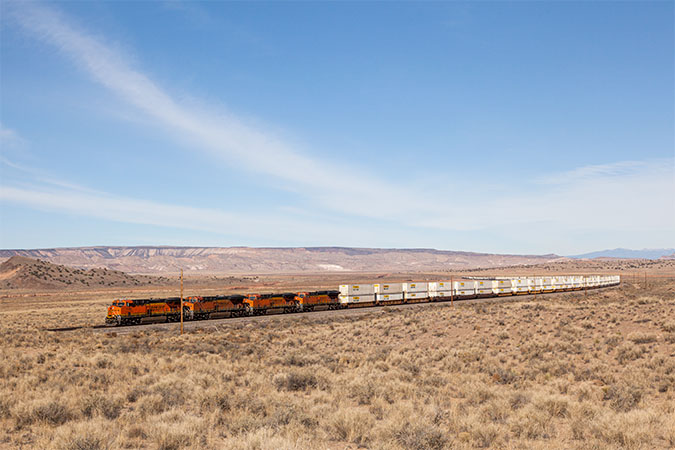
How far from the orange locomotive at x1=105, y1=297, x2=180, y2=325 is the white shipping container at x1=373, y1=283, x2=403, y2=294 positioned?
24305mm

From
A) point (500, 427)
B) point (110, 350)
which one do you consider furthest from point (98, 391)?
point (500, 427)

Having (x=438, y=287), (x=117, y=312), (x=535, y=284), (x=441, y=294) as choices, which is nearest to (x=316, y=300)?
(x=438, y=287)

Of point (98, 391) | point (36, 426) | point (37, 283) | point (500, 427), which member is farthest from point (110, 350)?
point (37, 283)

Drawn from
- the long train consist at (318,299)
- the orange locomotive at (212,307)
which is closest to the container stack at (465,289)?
the long train consist at (318,299)

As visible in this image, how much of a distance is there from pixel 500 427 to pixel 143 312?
123 ft

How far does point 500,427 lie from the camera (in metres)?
11.0

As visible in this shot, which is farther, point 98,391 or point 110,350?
point 110,350

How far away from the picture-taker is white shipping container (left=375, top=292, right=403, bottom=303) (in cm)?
5706

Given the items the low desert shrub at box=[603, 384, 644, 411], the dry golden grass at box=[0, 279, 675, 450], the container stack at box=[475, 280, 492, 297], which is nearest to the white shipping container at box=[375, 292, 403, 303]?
the container stack at box=[475, 280, 492, 297]

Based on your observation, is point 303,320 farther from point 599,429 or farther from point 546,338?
point 599,429

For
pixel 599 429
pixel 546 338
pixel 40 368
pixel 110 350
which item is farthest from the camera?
pixel 110 350

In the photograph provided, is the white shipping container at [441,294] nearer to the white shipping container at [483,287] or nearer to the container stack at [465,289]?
the container stack at [465,289]

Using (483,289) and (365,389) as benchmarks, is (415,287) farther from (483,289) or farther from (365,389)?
(365,389)

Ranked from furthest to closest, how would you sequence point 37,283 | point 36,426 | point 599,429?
point 37,283 < point 36,426 < point 599,429
